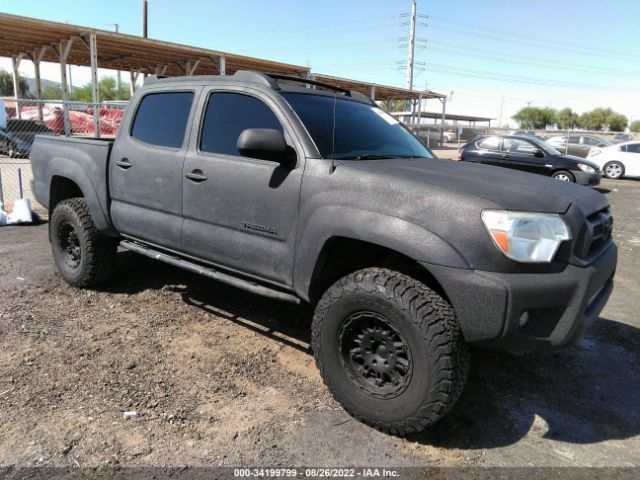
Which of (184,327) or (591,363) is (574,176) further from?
(184,327)

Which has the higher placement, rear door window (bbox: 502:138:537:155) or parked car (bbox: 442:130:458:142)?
parked car (bbox: 442:130:458:142)

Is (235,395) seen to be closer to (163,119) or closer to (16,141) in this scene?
(163,119)

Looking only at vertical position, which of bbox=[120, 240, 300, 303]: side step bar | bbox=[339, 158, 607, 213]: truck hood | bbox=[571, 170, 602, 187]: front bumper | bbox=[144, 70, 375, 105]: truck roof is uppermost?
bbox=[144, 70, 375, 105]: truck roof

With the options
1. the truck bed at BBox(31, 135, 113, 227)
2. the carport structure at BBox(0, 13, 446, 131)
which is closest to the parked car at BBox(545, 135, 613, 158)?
the carport structure at BBox(0, 13, 446, 131)

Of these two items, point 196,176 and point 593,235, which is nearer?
point 593,235

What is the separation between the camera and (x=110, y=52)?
23812mm

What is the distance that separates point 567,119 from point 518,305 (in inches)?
4064

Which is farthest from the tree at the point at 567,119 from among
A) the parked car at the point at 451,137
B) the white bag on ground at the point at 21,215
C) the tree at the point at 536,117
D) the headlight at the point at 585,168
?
the white bag on ground at the point at 21,215

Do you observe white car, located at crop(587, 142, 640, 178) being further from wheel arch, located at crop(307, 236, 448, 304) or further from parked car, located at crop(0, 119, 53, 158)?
parked car, located at crop(0, 119, 53, 158)

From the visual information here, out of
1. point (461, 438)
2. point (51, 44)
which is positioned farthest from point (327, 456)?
point (51, 44)

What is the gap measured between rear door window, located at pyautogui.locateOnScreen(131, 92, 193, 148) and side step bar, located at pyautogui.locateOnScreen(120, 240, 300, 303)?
865 millimetres

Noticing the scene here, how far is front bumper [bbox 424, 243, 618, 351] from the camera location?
2.29 meters

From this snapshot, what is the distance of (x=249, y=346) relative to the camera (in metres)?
3.67

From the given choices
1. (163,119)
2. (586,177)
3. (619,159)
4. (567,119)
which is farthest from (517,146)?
(567,119)
